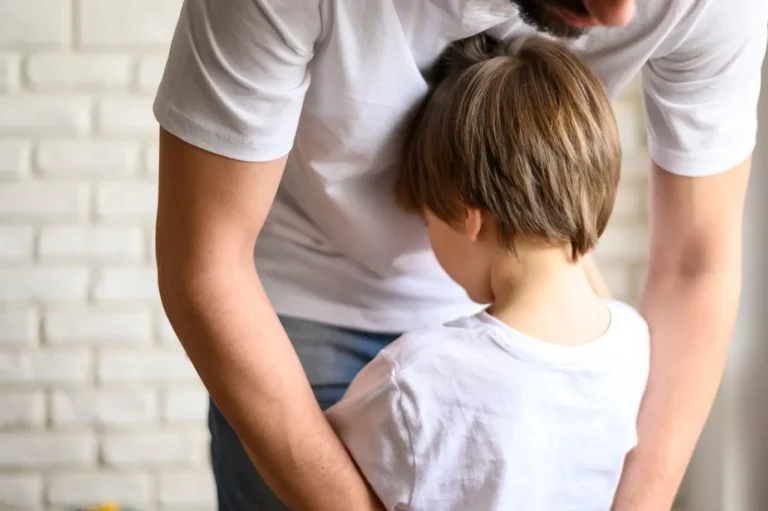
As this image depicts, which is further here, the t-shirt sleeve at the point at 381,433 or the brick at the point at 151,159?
the brick at the point at 151,159

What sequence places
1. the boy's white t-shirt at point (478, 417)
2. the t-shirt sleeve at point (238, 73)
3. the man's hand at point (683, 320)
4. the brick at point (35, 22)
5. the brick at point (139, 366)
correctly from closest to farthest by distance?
1. the t-shirt sleeve at point (238, 73)
2. the boy's white t-shirt at point (478, 417)
3. the man's hand at point (683, 320)
4. the brick at point (35, 22)
5. the brick at point (139, 366)

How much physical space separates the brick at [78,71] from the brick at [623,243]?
93cm

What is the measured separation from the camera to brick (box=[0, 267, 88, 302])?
148cm

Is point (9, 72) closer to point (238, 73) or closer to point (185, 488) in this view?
point (185, 488)

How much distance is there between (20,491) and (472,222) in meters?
1.21

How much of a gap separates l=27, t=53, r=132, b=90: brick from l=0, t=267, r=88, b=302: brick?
1.09ft

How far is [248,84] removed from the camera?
59 cm

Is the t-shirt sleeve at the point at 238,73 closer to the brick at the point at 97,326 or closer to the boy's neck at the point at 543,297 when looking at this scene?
the boy's neck at the point at 543,297

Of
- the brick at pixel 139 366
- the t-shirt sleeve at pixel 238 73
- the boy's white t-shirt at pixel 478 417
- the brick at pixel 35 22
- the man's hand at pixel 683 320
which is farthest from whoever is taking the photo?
the brick at pixel 139 366

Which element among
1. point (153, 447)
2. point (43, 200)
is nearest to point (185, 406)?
point (153, 447)

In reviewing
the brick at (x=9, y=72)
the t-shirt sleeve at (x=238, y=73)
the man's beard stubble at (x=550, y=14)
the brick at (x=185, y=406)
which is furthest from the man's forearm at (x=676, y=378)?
the brick at (x=9, y=72)

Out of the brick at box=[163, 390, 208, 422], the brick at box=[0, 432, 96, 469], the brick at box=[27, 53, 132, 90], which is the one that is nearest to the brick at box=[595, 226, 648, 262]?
the brick at box=[163, 390, 208, 422]

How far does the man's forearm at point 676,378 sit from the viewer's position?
2.69 ft

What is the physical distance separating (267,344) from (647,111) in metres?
0.45
